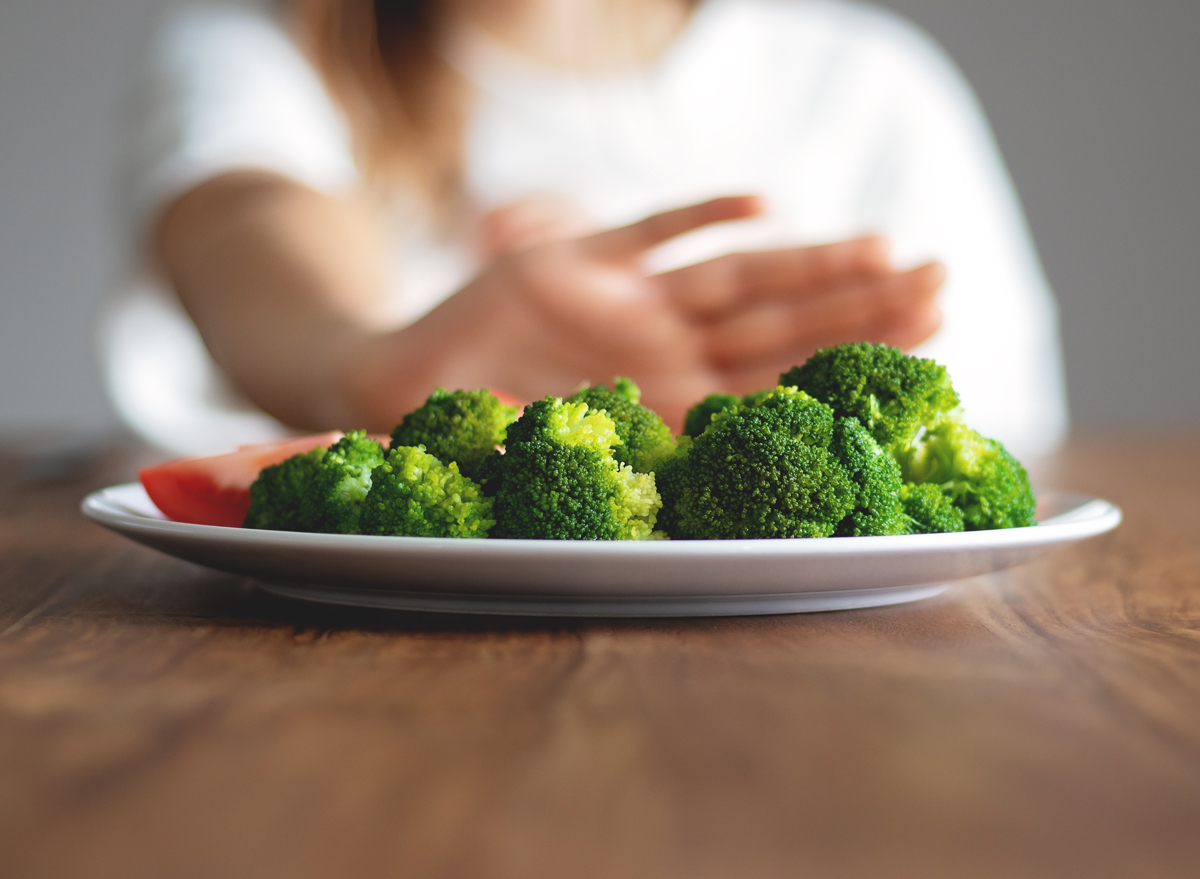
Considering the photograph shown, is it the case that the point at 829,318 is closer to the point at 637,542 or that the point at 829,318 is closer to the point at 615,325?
the point at 615,325

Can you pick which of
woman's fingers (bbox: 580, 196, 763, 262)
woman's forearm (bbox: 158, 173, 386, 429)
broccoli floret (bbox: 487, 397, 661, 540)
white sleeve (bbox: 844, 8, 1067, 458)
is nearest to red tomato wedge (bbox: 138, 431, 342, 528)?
broccoli floret (bbox: 487, 397, 661, 540)

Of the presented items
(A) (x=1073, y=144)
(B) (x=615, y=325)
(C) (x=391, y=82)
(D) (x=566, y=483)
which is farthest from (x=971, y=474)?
(A) (x=1073, y=144)

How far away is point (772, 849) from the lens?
1.16 ft

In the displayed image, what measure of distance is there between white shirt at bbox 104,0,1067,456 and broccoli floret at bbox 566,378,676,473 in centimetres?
177

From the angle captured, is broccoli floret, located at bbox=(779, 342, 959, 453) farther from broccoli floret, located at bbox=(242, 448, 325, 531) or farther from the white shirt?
the white shirt

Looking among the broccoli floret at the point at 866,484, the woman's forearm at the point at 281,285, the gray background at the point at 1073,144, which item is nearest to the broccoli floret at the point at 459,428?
the broccoli floret at the point at 866,484

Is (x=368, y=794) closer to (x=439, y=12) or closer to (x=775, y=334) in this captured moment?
(x=775, y=334)

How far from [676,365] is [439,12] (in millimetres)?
1827

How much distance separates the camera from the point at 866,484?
2.29 feet

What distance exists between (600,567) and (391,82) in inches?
94.9

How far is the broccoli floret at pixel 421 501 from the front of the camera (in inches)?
27.0

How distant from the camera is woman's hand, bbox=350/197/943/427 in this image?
4.17ft

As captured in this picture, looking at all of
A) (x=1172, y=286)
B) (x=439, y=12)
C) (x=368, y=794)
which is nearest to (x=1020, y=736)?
(x=368, y=794)

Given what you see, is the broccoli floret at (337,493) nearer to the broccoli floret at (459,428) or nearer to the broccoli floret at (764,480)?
the broccoli floret at (459,428)
